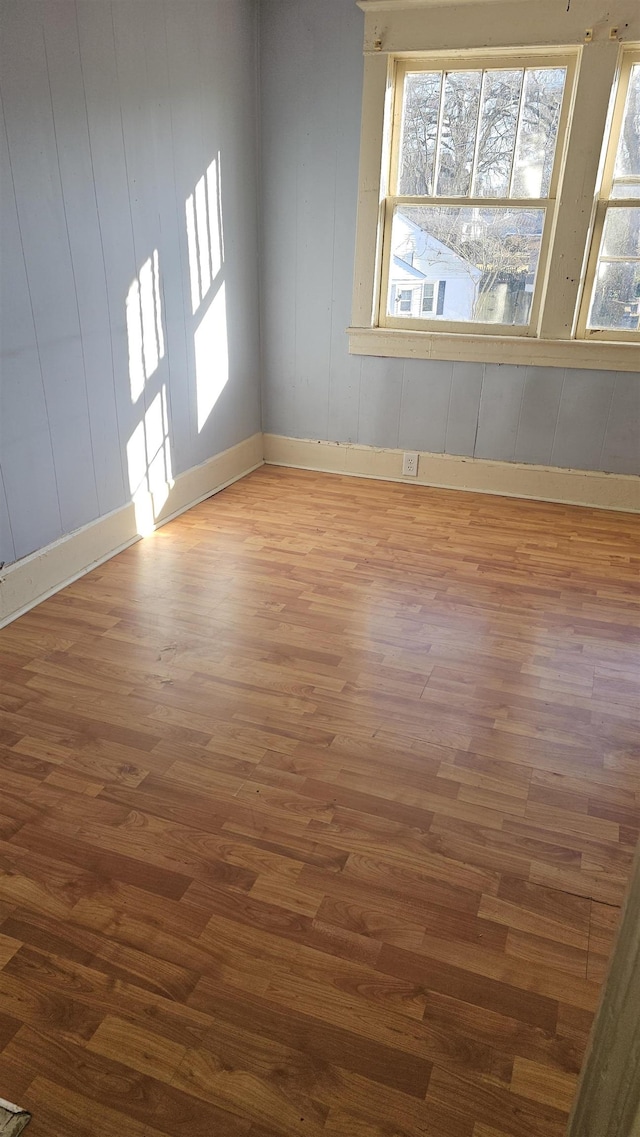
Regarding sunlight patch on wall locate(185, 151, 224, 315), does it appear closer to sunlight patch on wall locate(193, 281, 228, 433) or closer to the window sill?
sunlight patch on wall locate(193, 281, 228, 433)

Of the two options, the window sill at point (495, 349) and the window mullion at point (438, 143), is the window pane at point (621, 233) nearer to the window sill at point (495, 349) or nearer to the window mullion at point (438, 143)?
the window sill at point (495, 349)

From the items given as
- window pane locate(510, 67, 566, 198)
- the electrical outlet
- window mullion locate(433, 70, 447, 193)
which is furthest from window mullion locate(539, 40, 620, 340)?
the electrical outlet

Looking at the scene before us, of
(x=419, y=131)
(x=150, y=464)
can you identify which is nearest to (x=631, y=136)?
(x=419, y=131)

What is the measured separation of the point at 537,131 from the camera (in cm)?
354

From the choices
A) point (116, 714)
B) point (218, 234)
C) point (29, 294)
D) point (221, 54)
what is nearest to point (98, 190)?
point (29, 294)

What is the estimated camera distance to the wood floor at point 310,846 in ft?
4.13

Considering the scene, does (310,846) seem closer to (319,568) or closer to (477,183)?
(319,568)

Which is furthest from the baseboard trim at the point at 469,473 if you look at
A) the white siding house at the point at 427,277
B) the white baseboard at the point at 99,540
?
the white siding house at the point at 427,277

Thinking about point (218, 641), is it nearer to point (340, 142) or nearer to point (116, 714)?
point (116, 714)

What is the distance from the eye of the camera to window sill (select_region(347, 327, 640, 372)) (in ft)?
12.2

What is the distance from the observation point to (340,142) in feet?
12.5

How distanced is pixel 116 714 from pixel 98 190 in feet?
6.63

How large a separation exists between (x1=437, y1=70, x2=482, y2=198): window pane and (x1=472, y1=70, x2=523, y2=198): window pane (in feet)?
0.14

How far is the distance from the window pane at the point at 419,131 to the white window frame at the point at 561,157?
3.3 inches
